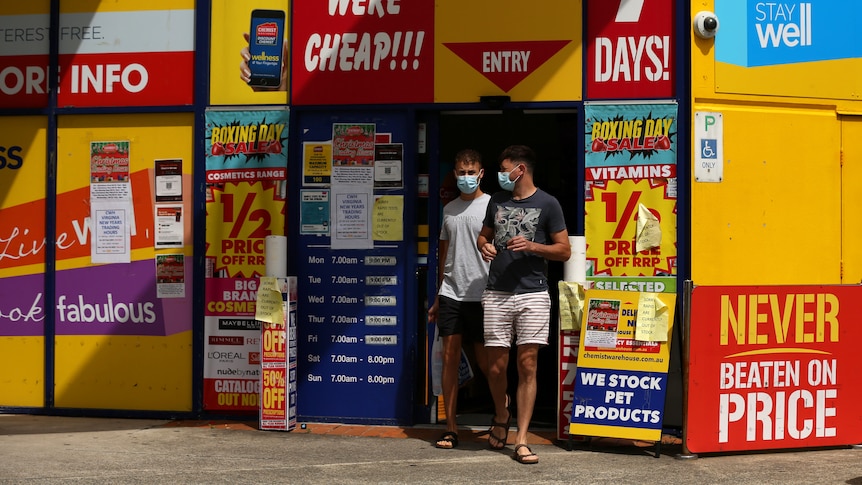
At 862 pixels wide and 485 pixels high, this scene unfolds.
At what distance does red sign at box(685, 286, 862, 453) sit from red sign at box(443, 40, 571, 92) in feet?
6.89

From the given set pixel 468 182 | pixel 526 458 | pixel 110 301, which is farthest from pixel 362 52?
pixel 526 458

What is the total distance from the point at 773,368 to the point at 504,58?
2866mm

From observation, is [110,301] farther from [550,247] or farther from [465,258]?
[550,247]

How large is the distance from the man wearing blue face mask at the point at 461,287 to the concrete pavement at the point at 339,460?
51 centimetres

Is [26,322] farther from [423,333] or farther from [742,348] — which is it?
[742,348]

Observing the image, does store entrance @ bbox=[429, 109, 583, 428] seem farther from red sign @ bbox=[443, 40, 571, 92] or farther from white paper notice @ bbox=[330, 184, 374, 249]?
white paper notice @ bbox=[330, 184, 374, 249]

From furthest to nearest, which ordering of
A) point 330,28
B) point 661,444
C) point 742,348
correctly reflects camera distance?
point 330,28, point 661,444, point 742,348

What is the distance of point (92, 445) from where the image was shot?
7.23m

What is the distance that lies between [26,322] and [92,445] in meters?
1.75

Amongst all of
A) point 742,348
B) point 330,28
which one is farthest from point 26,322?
point 742,348

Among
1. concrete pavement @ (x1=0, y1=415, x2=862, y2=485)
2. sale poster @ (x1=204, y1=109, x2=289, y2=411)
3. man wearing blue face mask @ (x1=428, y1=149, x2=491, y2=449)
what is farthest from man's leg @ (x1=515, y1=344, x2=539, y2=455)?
sale poster @ (x1=204, y1=109, x2=289, y2=411)

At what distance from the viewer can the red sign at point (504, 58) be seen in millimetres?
7906

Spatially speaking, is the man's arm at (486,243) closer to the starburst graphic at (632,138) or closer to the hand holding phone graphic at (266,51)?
the starburst graphic at (632,138)

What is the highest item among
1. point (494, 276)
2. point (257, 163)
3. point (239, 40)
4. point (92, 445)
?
point (239, 40)
